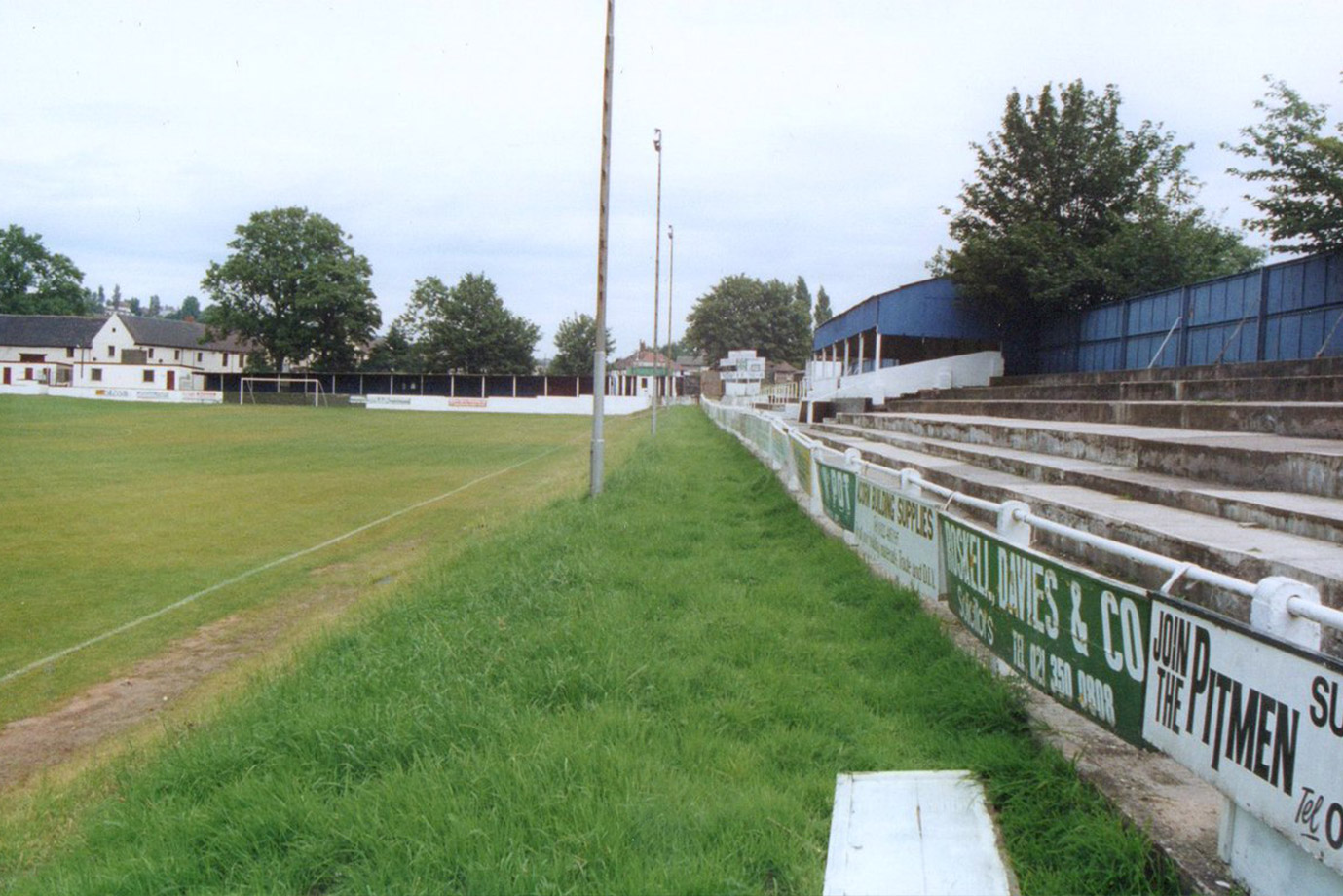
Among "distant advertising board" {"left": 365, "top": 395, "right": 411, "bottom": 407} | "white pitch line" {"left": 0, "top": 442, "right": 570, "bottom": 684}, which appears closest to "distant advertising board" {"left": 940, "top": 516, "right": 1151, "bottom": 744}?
"white pitch line" {"left": 0, "top": 442, "right": 570, "bottom": 684}

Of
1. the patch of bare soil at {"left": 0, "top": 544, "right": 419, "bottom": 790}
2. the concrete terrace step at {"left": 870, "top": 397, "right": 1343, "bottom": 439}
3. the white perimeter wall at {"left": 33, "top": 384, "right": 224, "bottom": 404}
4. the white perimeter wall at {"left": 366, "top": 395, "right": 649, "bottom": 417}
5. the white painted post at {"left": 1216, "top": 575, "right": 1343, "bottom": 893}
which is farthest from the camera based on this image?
the white perimeter wall at {"left": 33, "top": 384, "right": 224, "bottom": 404}

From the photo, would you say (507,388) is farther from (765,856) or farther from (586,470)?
(765,856)

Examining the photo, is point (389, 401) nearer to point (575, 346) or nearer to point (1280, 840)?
point (575, 346)

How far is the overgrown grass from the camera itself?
2928 mm

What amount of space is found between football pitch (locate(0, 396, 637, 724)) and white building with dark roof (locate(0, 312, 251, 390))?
5206cm

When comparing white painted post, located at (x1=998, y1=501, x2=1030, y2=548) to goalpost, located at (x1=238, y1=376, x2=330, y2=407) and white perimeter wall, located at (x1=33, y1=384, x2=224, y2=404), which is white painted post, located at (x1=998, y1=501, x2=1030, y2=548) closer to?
goalpost, located at (x1=238, y1=376, x2=330, y2=407)

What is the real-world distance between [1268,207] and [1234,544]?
1500cm

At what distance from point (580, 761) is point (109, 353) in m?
101

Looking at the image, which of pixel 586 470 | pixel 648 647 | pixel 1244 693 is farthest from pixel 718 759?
pixel 586 470

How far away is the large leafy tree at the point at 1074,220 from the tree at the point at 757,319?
8233 centimetres

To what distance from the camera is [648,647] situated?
5094 millimetres

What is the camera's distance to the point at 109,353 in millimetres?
88188

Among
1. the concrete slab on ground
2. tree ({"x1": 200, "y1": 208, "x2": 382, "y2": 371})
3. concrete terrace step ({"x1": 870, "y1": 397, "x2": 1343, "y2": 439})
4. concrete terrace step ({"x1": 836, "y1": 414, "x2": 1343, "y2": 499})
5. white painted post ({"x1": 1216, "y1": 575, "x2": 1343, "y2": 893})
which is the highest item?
tree ({"x1": 200, "y1": 208, "x2": 382, "y2": 371})

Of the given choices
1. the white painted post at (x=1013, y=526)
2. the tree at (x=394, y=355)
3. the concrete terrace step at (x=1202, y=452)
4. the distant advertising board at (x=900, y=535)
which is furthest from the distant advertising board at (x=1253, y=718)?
the tree at (x=394, y=355)
